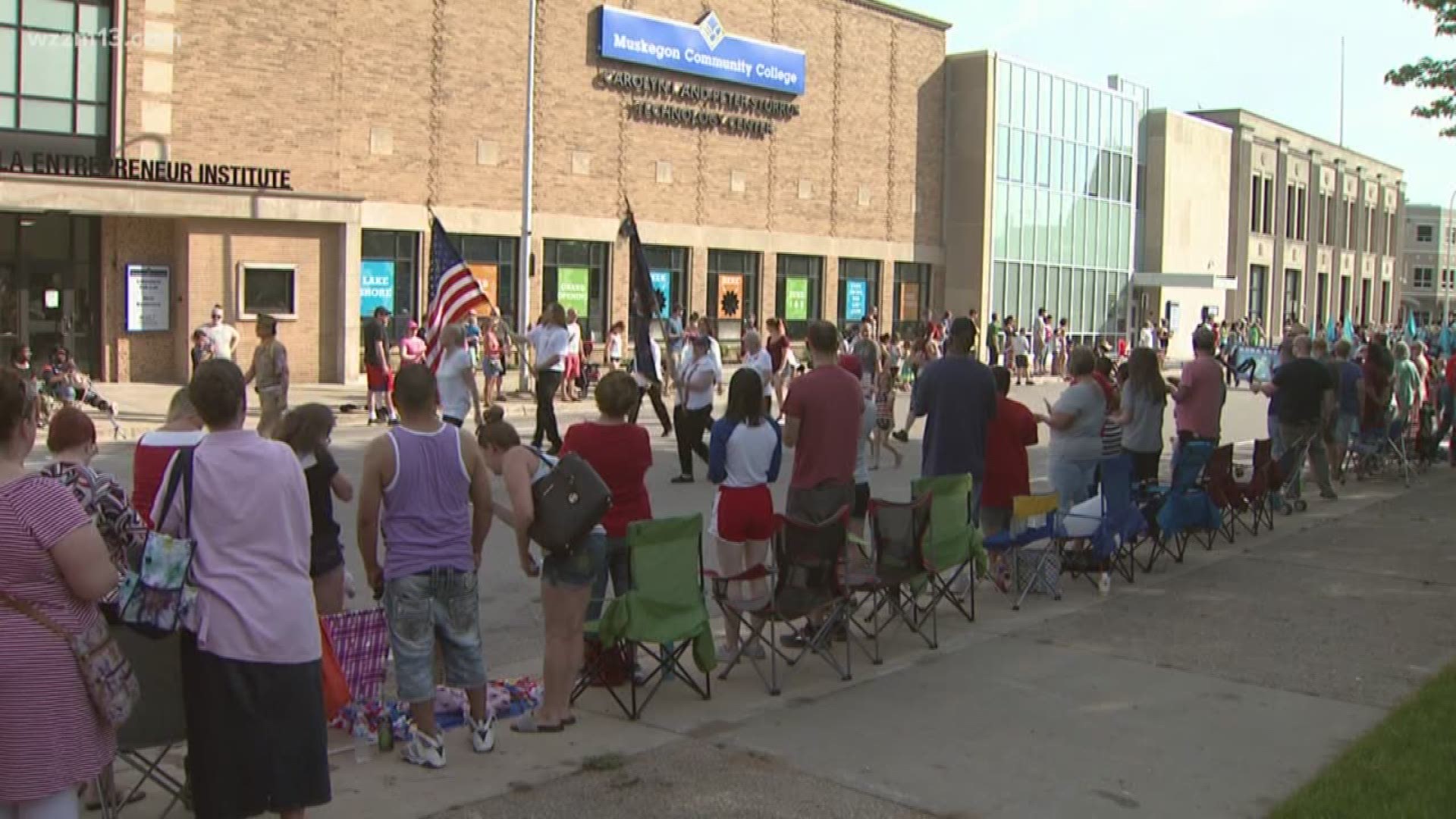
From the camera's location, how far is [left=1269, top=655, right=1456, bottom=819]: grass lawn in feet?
19.2

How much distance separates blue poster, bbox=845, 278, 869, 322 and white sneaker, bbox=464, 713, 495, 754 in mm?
38429

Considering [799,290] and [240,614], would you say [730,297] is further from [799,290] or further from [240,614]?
[240,614]

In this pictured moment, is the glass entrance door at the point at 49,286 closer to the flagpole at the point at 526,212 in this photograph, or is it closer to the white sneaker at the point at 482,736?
the flagpole at the point at 526,212

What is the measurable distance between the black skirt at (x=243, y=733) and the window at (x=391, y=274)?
84.6ft

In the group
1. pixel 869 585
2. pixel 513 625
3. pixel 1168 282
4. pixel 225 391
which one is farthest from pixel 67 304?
pixel 1168 282

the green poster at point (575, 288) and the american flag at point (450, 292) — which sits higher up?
the green poster at point (575, 288)

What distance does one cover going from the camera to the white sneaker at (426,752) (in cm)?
635

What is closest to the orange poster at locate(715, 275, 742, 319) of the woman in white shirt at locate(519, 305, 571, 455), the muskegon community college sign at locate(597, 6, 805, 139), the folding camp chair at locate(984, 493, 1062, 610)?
the muskegon community college sign at locate(597, 6, 805, 139)

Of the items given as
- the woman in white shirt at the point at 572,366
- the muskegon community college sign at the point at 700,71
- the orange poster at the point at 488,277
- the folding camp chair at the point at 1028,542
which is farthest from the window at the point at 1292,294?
the folding camp chair at the point at 1028,542

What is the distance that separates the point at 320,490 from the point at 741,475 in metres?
2.41

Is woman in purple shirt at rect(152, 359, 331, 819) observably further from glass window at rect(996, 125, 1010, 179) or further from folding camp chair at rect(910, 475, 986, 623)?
glass window at rect(996, 125, 1010, 179)

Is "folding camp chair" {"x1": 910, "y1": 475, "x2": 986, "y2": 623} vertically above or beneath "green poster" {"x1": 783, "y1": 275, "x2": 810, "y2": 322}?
beneath

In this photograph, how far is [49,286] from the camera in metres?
26.3

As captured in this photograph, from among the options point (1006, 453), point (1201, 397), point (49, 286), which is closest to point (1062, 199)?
point (49, 286)
